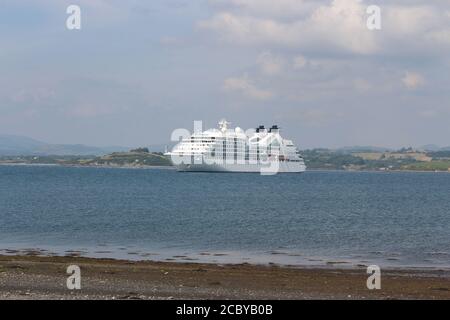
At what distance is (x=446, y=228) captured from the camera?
43.4m

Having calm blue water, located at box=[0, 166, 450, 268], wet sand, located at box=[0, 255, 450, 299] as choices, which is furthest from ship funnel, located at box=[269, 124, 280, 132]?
wet sand, located at box=[0, 255, 450, 299]

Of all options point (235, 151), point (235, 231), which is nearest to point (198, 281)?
point (235, 231)

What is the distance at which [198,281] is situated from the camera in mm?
19484

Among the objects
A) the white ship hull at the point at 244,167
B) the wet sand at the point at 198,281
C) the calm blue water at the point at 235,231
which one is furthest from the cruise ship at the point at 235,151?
Result: the wet sand at the point at 198,281

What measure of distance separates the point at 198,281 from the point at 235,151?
427 feet

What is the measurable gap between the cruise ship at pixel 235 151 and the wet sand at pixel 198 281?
11524 cm

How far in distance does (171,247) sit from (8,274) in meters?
13.1

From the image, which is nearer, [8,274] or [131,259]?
[8,274]

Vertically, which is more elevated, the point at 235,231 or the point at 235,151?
→ the point at 235,151

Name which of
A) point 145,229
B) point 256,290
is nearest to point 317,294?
point 256,290

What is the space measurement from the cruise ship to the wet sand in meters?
115

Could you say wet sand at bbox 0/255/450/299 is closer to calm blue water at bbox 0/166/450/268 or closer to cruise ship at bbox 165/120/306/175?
calm blue water at bbox 0/166/450/268

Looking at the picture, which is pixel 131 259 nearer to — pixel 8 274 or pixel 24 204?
pixel 8 274

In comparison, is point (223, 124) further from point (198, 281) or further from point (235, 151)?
point (198, 281)
